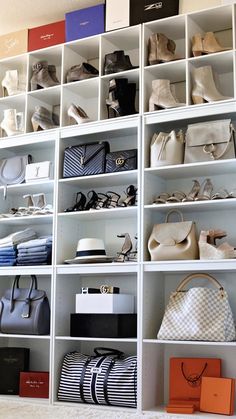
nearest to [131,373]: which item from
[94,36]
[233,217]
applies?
[233,217]

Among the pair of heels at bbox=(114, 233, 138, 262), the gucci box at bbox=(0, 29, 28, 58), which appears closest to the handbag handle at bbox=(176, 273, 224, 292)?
the pair of heels at bbox=(114, 233, 138, 262)

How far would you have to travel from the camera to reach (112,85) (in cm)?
394

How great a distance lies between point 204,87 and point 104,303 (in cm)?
149

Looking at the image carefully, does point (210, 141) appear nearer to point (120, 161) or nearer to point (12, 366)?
point (120, 161)

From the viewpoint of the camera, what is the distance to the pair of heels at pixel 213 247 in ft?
11.1

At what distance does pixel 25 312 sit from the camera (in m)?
3.99

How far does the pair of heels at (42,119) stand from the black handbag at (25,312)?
111 centimetres

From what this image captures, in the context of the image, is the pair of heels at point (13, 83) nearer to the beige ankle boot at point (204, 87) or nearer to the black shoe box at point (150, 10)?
the black shoe box at point (150, 10)

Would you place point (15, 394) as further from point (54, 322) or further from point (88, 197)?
point (88, 197)

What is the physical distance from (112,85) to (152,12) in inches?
21.8

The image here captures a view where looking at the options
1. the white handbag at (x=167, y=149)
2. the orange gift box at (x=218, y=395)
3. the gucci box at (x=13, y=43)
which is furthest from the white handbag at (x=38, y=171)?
the orange gift box at (x=218, y=395)

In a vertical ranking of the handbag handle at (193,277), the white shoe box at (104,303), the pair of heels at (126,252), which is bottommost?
the white shoe box at (104,303)

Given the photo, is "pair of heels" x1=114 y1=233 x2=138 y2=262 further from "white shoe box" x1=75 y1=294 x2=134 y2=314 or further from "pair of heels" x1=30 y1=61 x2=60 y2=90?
"pair of heels" x1=30 y1=61 x2=60 y2=90

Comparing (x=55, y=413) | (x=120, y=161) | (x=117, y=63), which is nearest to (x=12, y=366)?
(x=55, y=413)
